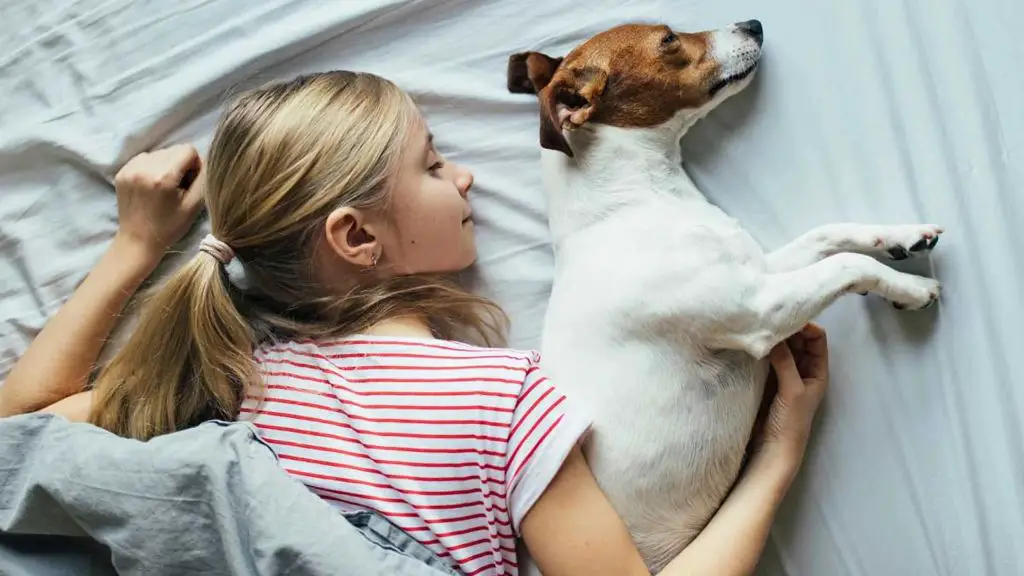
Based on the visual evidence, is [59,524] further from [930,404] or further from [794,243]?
[930,404]

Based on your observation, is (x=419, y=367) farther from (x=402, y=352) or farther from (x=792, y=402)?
(x=792, y=402)

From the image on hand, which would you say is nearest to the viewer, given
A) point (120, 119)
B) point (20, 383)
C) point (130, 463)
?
point (130, 463)

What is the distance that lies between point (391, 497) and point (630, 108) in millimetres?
611

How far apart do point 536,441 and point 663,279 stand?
0.26m

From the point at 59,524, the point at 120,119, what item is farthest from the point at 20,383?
the point at 120,119

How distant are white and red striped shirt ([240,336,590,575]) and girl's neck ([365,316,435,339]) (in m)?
0.02

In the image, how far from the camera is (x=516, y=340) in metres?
1.41

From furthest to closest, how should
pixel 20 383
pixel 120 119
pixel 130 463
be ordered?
1. pixel 120 119
2. pixel 20 383
3. pixel 130 463

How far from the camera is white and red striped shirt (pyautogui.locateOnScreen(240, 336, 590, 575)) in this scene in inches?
44.7

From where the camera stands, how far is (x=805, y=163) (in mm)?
1284

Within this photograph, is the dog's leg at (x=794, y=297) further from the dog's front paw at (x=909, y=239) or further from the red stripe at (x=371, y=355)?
the red stripe at (x=371, y=355)

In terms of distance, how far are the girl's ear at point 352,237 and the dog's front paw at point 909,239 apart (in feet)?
2.23

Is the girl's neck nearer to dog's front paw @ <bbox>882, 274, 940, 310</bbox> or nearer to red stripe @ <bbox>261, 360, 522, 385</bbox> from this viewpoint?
red stripe @ <bbox>261, 360, 522, 385</bbox>

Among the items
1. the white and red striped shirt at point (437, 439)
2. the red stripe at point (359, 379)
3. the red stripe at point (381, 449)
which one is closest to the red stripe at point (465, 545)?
the white and red striped shirt at point (437, 439)
